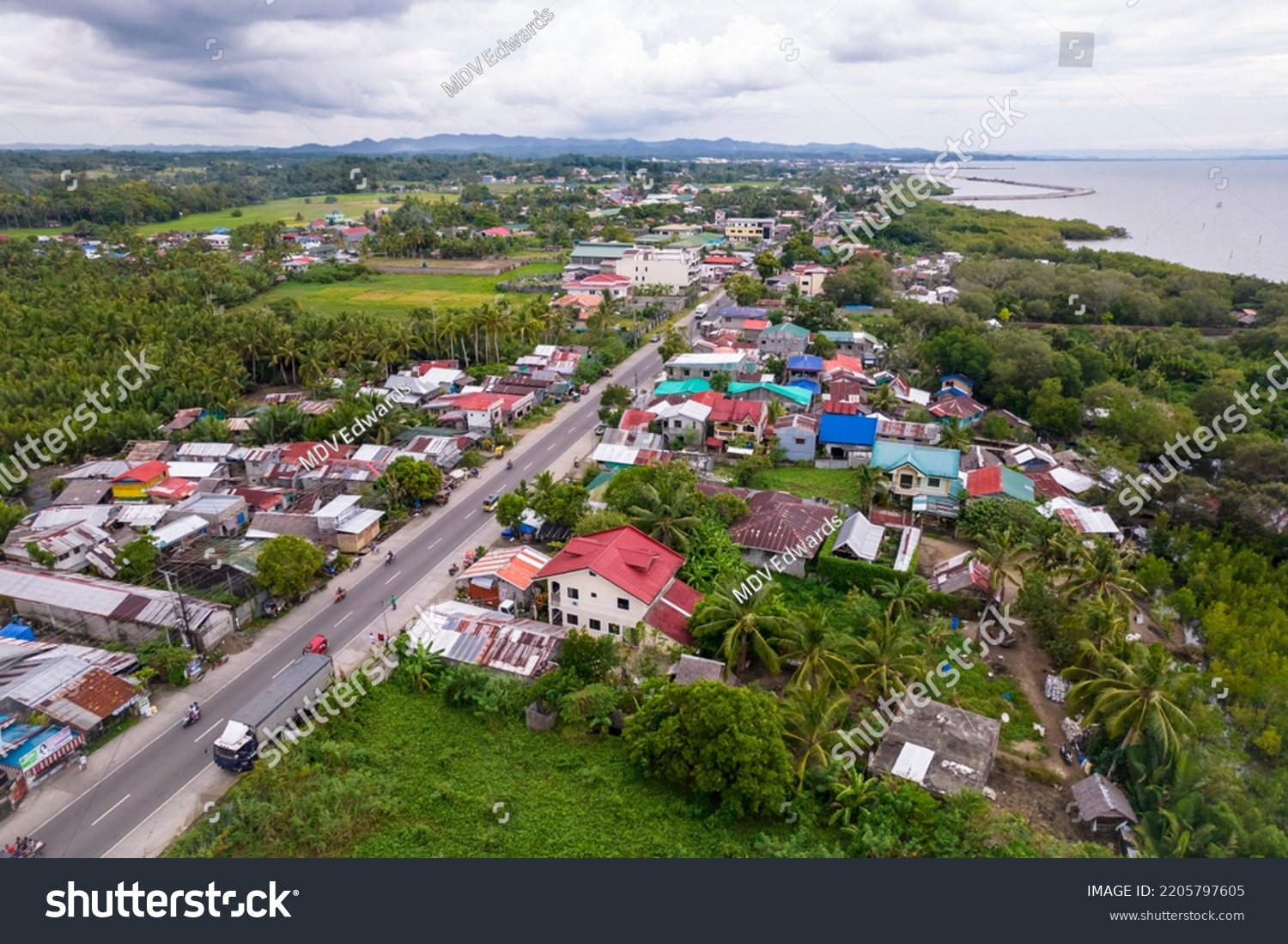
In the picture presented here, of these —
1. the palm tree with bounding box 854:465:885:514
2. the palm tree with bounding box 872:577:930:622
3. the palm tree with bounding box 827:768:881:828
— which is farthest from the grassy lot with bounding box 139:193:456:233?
the palm tree with bounding box 827:768:881:828

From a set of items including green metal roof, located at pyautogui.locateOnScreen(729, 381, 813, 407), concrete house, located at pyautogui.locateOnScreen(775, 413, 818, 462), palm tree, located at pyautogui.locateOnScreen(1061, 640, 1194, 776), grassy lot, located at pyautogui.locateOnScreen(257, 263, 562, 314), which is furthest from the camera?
grassy lot, located at pyautogui.locateOnScreen(257, 263, 562, 314)

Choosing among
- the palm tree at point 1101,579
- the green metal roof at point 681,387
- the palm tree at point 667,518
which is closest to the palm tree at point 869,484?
the palm tree at point 667,518

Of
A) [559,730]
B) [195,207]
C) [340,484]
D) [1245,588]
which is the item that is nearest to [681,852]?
[559,730]

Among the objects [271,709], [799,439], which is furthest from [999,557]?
[271,709]

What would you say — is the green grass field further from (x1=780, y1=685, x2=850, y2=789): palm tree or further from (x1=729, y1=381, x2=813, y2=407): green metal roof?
(x1=780, y1=685, x2=850, y2=789): palm tree

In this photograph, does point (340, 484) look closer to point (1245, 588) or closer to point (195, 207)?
point (1245, 588)

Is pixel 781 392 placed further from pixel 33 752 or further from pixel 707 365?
pixel 33 752

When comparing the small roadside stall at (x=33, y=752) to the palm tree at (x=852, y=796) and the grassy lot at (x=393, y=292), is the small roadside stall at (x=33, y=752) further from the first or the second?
the grassy lot at (x=393, y=292)
